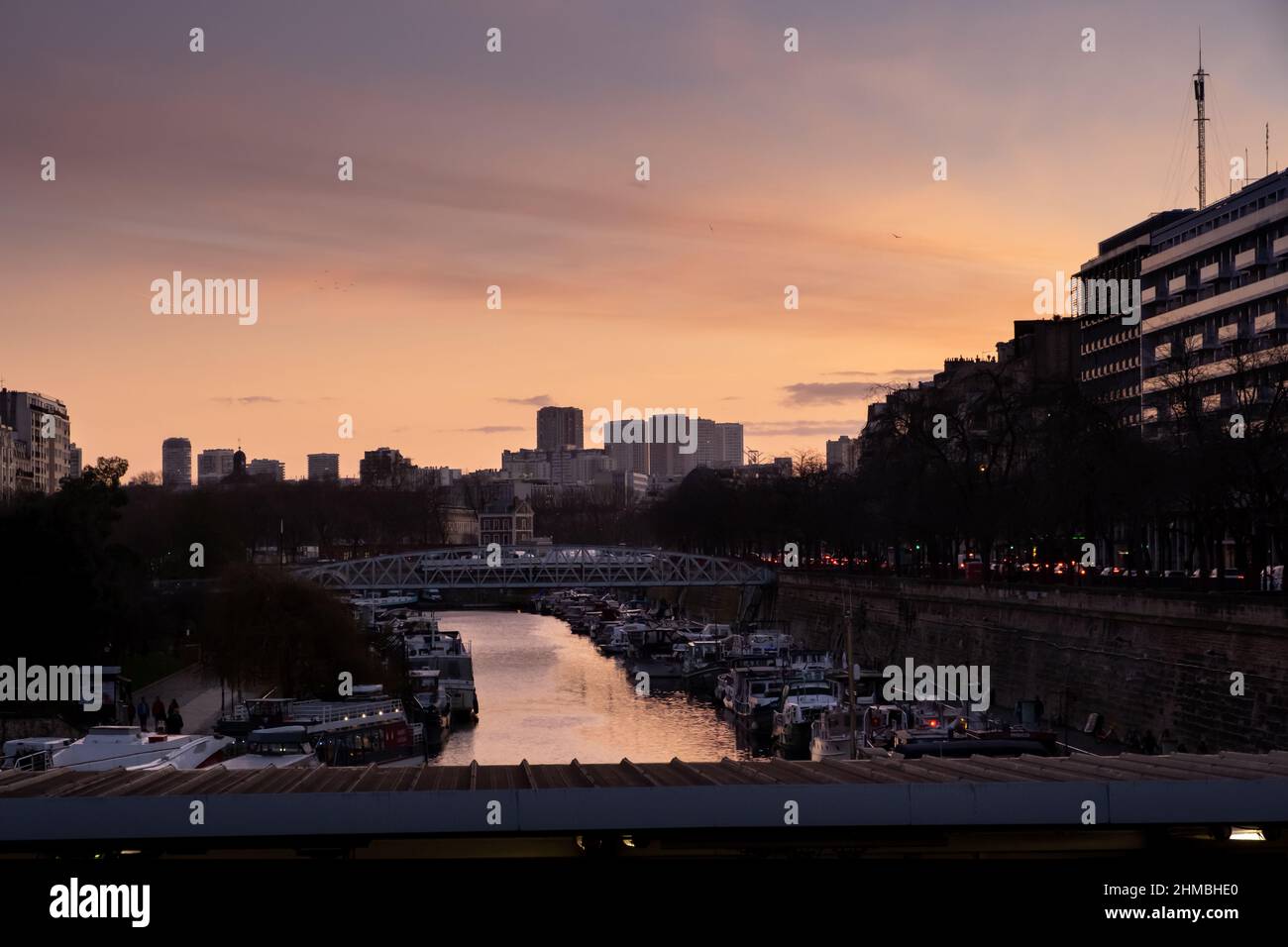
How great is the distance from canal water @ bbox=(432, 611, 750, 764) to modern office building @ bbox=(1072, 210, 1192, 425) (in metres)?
35.1

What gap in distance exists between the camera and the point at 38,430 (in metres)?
146

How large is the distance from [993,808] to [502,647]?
231 feet

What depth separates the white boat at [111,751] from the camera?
29.8 metres

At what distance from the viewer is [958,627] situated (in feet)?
174

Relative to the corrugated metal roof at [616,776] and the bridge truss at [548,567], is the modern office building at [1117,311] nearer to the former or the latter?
the bridge truss at [548,567]

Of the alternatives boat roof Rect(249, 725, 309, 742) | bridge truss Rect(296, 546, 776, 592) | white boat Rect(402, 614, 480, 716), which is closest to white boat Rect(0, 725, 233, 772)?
boat roof Rect(249, 725, 309, 742)

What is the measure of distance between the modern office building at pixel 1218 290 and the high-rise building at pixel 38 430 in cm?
10116

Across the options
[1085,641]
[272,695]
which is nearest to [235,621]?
[272,695]

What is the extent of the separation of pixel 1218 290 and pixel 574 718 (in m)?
45.8

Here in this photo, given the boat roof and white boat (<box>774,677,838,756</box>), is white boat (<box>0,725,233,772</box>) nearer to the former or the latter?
the boat roof

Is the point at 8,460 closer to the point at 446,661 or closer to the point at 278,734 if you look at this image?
the point at 446,661

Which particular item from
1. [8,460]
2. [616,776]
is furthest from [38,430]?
[616,776]

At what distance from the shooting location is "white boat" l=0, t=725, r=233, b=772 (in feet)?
97.8
